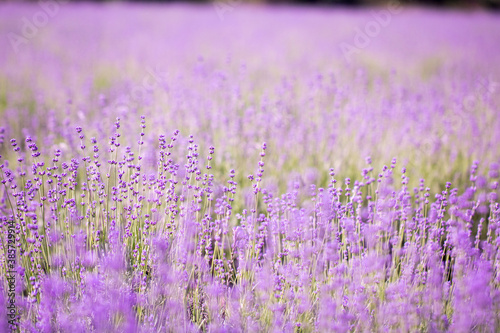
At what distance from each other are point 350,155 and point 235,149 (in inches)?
37.7

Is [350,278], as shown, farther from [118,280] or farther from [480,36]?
[480,36]

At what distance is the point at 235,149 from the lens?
124 inches

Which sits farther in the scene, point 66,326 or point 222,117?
point 222,117

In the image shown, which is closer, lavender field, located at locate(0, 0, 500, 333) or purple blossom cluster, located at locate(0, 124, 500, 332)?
purple blossom cluster, located at locate(0, 124, 500, 332)

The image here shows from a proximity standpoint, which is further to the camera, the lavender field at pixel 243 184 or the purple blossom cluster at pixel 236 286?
the lavender field at pixel 243 184

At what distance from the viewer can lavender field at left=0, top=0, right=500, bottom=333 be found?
1.60 m

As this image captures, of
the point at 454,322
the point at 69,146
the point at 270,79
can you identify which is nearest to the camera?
the point at 454,322

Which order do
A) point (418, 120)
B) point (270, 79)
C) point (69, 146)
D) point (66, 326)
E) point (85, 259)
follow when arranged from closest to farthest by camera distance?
point (66, 326) < point (85, 259) < point (69, 146) < point (418, 120) < point (270, 79)

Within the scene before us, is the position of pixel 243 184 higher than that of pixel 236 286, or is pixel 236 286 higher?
pixel 243 184

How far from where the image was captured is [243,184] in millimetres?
2934

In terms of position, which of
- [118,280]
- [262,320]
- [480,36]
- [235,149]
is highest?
[480,36]

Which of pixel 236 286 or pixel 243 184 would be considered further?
pixel 243 184

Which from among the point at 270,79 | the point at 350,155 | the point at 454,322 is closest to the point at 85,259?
the point at 454,322

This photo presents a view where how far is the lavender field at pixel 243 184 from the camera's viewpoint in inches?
63.0
